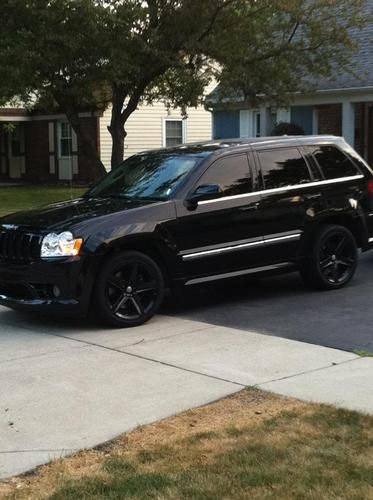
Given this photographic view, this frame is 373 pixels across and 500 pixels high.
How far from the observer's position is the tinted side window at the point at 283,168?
856 cm

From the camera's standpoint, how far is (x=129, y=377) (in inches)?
226

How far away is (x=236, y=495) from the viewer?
142 inches

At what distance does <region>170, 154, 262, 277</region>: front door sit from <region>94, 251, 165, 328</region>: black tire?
438 mm

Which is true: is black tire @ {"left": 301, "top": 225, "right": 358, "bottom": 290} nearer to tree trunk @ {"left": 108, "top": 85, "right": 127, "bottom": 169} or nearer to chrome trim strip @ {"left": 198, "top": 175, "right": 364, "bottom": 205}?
chrome trim strip @ {"left": 198, "top": 175, "right": 364, "bottom": 205}

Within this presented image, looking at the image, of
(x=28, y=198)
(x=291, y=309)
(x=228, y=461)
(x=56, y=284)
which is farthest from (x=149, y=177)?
(x=28, y=198)

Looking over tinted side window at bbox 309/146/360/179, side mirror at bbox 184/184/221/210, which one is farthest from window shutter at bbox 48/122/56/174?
side mirror at bbox 184/184/221/210

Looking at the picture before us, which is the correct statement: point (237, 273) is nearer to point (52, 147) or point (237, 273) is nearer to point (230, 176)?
point (230, 176)

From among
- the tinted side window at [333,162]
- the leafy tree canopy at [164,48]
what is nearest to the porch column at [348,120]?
the leafy tree canopy at [164,48]

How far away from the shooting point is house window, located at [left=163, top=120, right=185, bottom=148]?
30.4m

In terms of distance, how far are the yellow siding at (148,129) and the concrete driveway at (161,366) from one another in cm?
2122

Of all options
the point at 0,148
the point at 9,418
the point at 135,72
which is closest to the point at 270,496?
the point at 9,418

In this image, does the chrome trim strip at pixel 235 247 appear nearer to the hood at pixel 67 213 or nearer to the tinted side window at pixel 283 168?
the tinted side window at pixel 283 168

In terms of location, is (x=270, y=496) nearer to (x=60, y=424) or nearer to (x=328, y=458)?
(x=328, y=458)

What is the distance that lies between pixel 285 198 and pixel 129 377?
3.61 m
